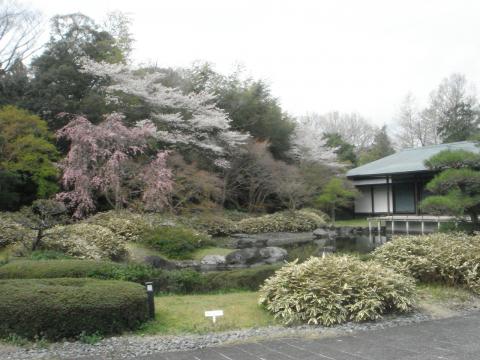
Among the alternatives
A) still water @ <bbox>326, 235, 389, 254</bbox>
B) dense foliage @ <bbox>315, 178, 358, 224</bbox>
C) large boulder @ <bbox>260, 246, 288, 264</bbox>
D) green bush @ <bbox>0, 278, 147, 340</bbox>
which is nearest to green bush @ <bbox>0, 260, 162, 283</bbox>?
green bush @ <bbox>0, 278, 147, 340</bbox>

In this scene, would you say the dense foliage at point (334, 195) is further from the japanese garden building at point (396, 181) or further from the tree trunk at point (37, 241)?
the tree trunk at point (37, 241)

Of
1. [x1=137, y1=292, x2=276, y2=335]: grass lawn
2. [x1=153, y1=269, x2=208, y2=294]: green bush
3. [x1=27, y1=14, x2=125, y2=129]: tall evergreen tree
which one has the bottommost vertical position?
[x1=137, y1=292, x2=276, y2=335]: grass lawn

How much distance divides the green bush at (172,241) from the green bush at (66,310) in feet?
27.1

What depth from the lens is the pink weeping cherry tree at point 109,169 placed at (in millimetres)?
15375

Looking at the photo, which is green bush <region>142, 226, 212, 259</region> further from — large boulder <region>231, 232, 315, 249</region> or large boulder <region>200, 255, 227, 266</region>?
large boulder <region>231, 232, 315, 249</region>

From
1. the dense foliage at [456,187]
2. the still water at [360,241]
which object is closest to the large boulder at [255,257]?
the still water at [360,241]

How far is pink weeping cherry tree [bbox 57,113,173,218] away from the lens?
1538cm

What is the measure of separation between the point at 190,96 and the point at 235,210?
6.11 m

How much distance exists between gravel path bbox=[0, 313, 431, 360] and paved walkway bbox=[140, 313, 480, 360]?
0.19 m

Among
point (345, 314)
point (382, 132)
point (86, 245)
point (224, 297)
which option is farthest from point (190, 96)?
point (382, 132)

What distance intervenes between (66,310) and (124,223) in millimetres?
9541

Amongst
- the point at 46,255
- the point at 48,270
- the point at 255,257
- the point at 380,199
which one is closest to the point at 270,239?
the point at 255,257

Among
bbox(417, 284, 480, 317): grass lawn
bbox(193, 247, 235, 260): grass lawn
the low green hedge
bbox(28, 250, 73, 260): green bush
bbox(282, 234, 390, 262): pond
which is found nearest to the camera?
bbox(417, 284, 480, 317): grass lawn

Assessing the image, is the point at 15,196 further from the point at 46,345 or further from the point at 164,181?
the point at 46,345
